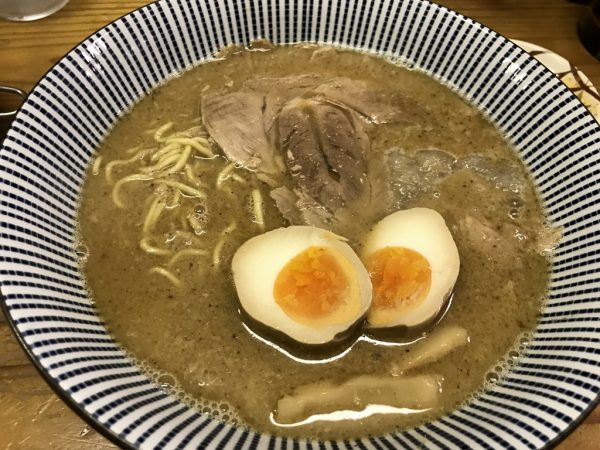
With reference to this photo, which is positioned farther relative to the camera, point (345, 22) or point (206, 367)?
point (345, 22)

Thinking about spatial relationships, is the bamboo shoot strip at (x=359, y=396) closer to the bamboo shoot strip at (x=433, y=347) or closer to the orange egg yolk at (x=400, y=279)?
the bamboo shoot strip at (x=433, y=347)

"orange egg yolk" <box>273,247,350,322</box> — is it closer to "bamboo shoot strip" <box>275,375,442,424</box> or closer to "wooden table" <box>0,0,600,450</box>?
"bamboo shoot strip" <box>275,375,442,424</box>

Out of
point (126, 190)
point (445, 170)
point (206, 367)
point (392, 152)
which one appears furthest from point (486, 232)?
point (126, 190)

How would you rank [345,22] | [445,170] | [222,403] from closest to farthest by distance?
[222,403] → [445,170] → [345,22]

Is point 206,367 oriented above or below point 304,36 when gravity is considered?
below

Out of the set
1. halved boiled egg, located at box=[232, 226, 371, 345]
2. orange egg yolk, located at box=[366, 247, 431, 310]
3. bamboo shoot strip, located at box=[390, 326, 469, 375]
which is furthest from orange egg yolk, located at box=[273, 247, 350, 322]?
bamboo shoot strip, located at box=[390, 326, 469, 375]

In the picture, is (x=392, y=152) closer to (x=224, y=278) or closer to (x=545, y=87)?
(x=545, y=87)

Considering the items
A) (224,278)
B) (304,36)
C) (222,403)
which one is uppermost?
(304,36)
